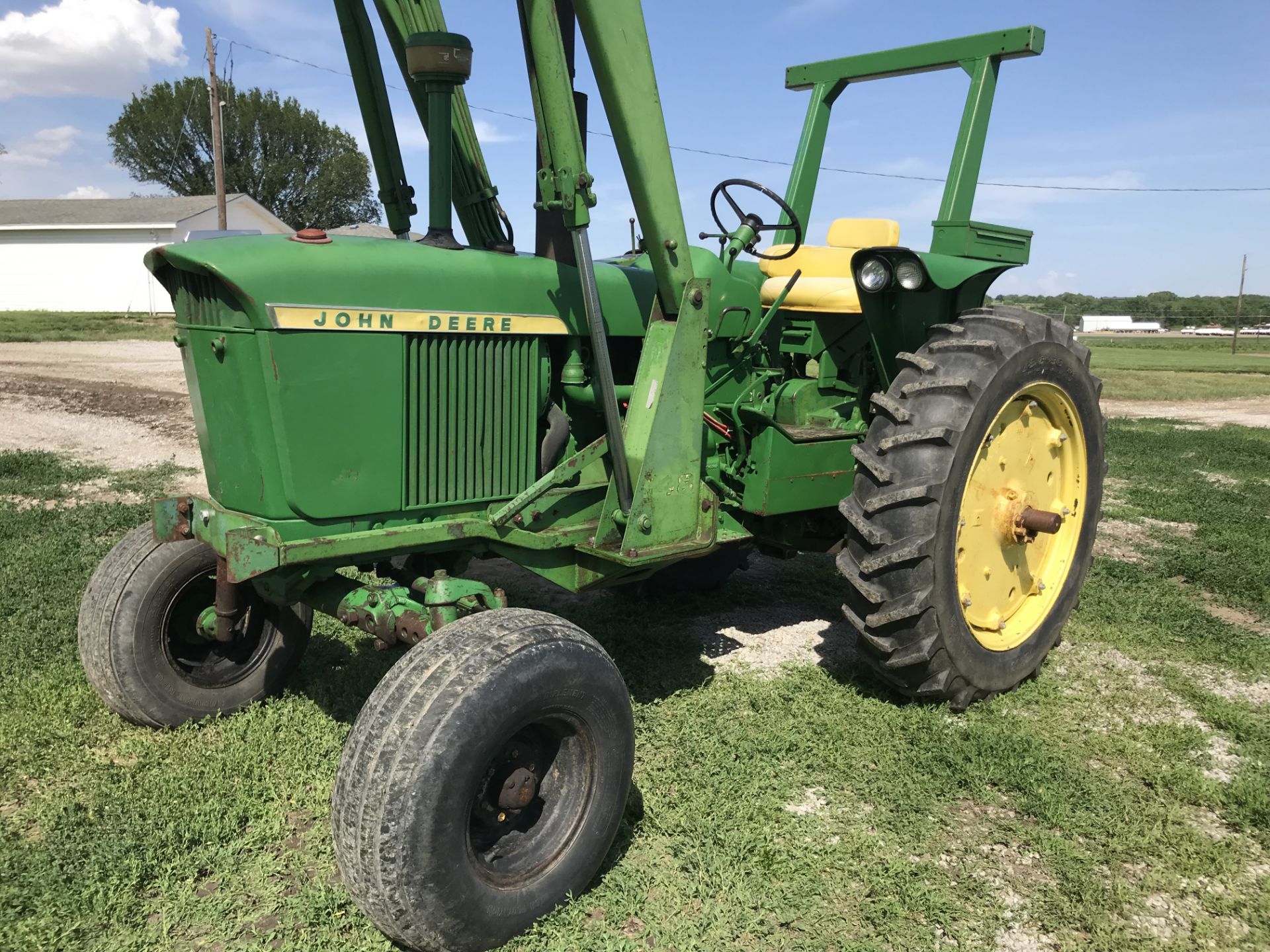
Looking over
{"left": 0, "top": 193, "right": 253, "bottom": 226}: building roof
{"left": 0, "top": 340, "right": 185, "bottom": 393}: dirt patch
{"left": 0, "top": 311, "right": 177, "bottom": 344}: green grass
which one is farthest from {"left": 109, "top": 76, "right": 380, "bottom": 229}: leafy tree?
{"left": 0, "top": 340, "right": 185, "bottom": 393}: dirt patch

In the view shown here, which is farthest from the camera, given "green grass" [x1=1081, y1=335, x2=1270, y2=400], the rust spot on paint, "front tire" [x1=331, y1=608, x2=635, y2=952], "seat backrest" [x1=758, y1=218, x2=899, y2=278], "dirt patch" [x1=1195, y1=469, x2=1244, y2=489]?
"green grass" [x1=1081, y1=335, x2=1270, y2=400]

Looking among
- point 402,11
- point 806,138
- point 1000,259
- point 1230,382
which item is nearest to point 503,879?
point 402,11

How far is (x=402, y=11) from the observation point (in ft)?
10.9

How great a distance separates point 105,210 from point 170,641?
1618 inches

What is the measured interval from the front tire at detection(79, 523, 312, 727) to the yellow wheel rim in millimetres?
2797

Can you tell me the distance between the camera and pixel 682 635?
4.70 m

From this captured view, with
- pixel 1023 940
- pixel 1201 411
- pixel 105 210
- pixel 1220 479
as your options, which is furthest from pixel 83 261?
pixel 1023 940

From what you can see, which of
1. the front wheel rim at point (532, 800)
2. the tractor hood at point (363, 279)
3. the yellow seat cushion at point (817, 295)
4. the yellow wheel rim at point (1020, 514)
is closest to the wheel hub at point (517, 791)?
the front wheel rim at point (532, 800)

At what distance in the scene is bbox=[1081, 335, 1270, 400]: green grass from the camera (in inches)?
706

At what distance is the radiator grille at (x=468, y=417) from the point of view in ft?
10.2

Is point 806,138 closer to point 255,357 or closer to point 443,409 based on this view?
point 443,409

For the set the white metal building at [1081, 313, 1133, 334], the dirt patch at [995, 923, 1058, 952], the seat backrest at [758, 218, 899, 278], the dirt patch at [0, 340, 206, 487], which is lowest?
the dirt patch at [995, 923, 1058, 952]

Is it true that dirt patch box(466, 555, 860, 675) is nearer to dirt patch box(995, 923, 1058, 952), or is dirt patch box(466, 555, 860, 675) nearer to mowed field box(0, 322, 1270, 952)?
mowed field box(0, 322, 1270, 952)

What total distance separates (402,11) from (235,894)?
9.54ft
